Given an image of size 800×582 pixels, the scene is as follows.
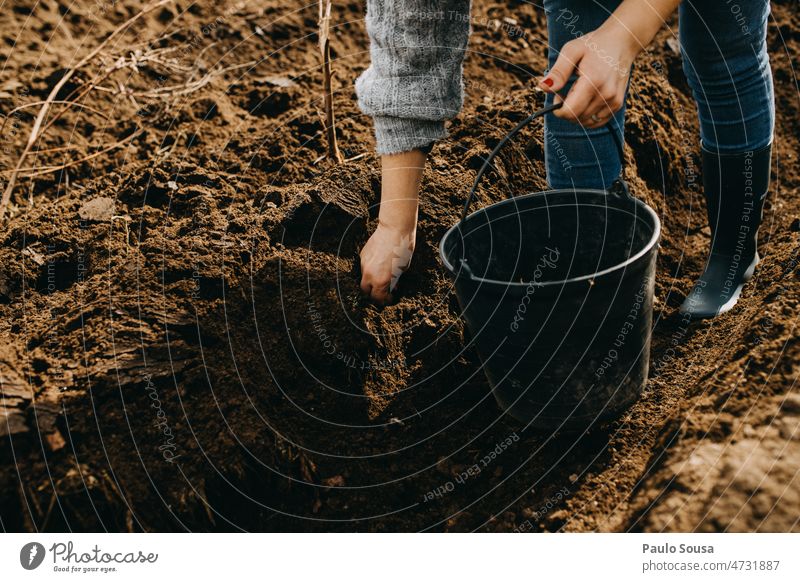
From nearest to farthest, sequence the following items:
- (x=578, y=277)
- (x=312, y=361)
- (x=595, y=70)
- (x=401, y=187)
→ (x=595, y=70)
(x=578, y=277)
(x=401, y=187)
(x=312, y=361)

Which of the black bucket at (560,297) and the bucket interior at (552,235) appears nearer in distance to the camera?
the black bucket at (560,297)

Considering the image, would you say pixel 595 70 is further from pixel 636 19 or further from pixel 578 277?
pixel 578 277

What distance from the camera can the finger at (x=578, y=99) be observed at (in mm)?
1345

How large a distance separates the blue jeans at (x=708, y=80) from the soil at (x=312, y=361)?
0.39 m

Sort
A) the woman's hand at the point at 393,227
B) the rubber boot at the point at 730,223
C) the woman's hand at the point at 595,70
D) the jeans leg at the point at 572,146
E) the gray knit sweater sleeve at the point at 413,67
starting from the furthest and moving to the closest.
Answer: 1. the rubber boot at the point at 730,223
2. the jeans leg at the point at 572,146
3. the woman's hand at the point at 393,227
4. the gray knit sweater sleeve at the point at 413,67
5. the woman's hand at the point at 595,70

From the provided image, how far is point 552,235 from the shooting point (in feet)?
Answer: 6.10

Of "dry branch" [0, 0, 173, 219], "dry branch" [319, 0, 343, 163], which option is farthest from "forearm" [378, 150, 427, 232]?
"dry branch" [0, 0, 173, 219]

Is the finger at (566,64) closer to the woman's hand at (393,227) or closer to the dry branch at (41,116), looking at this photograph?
the woman's hand at (393,227)

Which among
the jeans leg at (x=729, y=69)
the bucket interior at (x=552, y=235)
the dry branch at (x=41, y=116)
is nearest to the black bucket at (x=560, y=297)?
the bucket interior at (x=552, y=235)

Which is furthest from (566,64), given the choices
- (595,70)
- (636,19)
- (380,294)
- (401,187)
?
(380,294)

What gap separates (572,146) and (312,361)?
0.98 m

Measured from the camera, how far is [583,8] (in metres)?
1.78

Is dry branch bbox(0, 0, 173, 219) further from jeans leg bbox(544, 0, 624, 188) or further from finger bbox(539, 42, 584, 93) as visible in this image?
finger bbox(539, 42, 584, 93)

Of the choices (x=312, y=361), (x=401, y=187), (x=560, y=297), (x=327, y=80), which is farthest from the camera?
(x=327, y=80)
